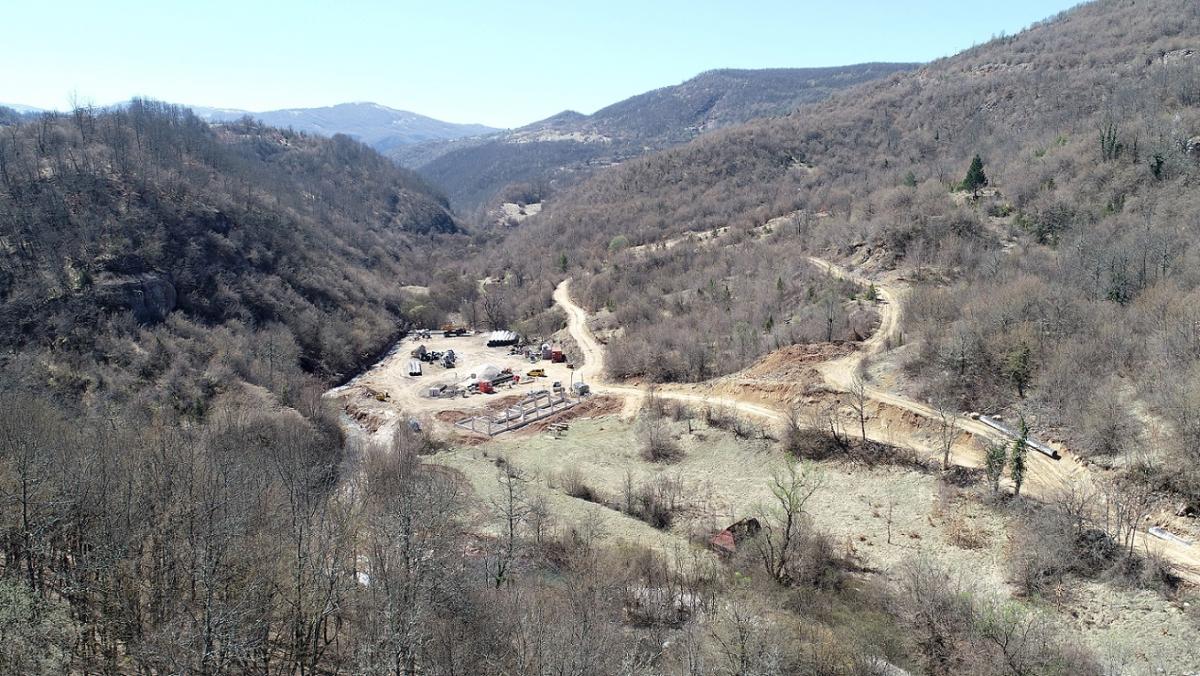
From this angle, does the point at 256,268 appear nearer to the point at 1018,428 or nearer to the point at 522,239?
the point at 522,239

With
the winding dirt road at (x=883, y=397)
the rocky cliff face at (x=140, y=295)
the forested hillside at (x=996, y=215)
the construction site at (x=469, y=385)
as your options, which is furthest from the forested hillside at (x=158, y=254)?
the forested hillside at (x=996, y=215)

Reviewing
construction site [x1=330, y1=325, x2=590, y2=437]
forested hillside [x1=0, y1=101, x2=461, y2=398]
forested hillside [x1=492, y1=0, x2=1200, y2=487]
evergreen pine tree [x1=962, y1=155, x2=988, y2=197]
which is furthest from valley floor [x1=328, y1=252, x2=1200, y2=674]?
forested hillside [x1=0, y1=101, x2=461, y2=398]

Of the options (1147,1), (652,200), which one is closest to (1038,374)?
(652,200)

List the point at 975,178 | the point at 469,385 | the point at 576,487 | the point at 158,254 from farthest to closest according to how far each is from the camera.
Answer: the point at 158,254, the point at 975,178, the point at 469,385, the point at 576,487

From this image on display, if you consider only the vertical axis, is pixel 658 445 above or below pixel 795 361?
below

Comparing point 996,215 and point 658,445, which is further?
point 996,215

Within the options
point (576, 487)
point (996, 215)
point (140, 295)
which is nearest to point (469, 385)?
point (576, 487)

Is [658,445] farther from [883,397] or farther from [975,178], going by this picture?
[975,178]
